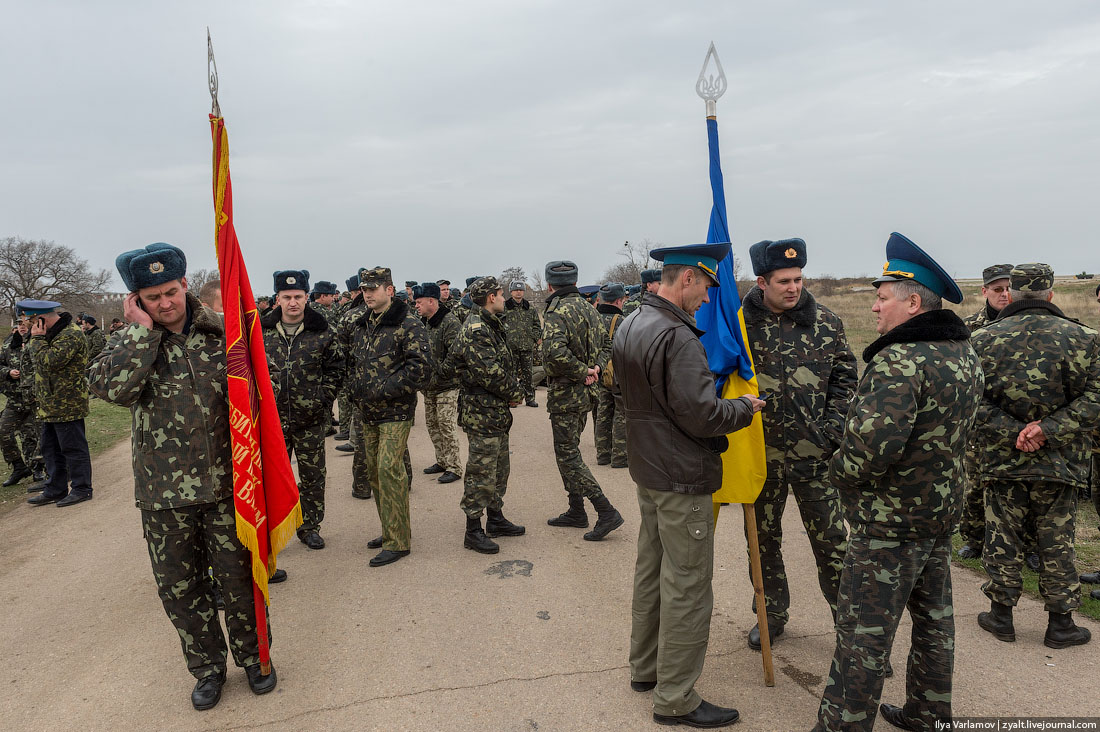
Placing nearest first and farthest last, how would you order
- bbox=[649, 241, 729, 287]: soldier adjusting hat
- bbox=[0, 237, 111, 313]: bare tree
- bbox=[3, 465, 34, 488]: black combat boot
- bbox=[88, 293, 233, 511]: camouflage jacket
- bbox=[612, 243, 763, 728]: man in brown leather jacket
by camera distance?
bbox=[612, 243, 763, 728]: man in brown leather jacket < bbox=[649, 241, 729, 287]: soldier adjusting hat < bbox=[88, 293, 233, 511]: camouflage jacket < bbox=[3, 465, 34, 488]: black combat boot < bbox=[0, 237, 111, 313]: bare tree

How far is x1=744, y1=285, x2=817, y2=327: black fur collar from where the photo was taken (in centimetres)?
417

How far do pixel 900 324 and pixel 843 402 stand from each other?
44.8 inches

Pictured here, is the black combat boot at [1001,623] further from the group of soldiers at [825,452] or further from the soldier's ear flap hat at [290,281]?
the soldier's ear flap hat at [290,281]

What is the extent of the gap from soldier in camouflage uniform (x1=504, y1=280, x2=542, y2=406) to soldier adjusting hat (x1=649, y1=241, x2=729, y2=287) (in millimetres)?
8430

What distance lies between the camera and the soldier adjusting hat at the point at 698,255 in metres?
3.57

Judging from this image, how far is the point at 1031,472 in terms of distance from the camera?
434 centimetres

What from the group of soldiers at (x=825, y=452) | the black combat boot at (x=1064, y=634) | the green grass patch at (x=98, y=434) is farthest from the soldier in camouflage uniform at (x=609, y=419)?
the green grass patch at (x=98, y=434)

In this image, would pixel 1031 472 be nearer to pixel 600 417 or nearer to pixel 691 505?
pixel 691 505

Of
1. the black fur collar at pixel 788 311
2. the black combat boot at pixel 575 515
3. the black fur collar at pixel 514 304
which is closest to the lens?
the black fur collar at pixel 788 311

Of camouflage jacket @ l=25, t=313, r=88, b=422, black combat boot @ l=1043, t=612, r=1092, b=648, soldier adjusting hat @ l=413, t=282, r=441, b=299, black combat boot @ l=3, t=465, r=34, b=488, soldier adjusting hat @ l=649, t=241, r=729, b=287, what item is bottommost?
black combat boot @ l=3, t=465, r=34, b=488

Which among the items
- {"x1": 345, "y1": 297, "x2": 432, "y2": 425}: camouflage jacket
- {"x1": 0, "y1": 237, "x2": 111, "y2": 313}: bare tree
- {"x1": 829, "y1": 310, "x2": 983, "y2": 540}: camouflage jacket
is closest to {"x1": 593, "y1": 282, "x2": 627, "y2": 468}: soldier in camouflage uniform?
{"x1": 345, "y1": 297, "x2": 432, "y2": 425}: camouflage jacket

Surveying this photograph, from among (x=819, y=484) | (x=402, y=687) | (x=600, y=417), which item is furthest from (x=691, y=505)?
(x=600, y=417)

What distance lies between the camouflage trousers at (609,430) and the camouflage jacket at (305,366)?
3649 millimetres

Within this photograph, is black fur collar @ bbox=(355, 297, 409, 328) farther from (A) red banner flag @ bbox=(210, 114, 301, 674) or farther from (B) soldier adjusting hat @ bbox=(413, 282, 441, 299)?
(B) soldier adjusting hat @ bbox=(413, 282, 441, 299)
